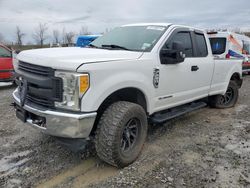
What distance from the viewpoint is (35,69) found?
3.38 metres

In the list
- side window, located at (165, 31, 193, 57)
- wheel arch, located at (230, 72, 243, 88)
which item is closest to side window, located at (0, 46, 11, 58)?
side window, located at (165, 31, 193, 57)

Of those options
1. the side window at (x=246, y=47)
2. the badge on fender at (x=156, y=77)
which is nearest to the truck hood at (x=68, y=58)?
the badge on fender at (x=156, y=77)

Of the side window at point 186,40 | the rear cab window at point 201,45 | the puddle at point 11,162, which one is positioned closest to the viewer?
the puddle at point 11,162

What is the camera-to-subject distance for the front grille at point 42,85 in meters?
3.12

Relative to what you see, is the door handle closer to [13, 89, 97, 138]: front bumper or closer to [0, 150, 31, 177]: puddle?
[13, 89, 97, 138]: front bumper

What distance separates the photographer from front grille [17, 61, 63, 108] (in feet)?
10.2

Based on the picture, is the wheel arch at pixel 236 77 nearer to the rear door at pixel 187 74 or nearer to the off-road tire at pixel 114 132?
the rear door at pixel 187 74

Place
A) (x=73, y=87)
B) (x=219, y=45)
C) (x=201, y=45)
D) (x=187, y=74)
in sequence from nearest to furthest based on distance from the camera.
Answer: (x=73, y=87)
(x=187, y=74)
(x=201, y=45)
(x=219, y=45)

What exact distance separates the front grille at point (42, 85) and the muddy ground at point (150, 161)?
0.91m

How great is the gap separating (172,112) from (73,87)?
2.31 metres

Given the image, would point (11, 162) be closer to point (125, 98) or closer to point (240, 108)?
point (125, 98)

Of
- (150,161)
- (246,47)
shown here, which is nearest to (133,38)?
(150,161)

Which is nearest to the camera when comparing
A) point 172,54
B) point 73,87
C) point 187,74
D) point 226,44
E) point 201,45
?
point 73,87

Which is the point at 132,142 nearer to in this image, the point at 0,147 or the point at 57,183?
the point at 57,183
